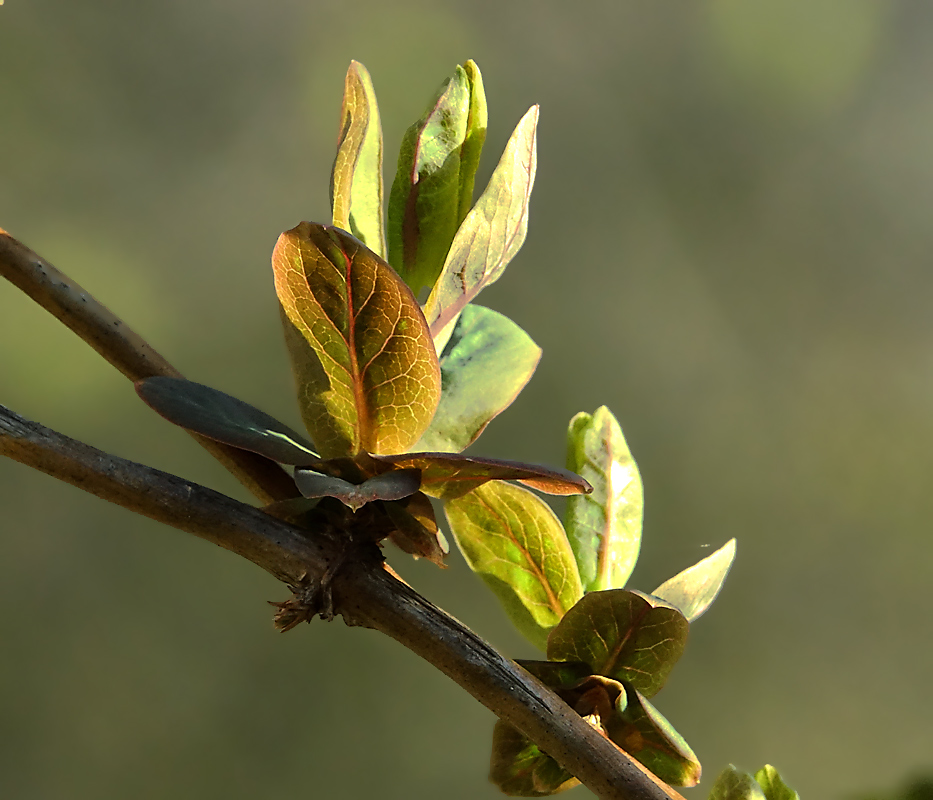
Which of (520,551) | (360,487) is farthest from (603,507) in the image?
(360,487)

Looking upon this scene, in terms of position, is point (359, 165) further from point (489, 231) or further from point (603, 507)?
point (603, 507)

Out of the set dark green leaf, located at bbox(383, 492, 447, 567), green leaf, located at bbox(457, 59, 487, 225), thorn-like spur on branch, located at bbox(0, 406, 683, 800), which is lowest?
thorn-like spur on branch, located at bbox(0, 406, 683, 800)

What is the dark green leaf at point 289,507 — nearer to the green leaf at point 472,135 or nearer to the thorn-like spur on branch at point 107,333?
the thorn-like spur on branch at point 107,333

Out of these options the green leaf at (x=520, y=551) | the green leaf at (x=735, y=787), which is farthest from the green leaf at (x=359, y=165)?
the green leaf at (x=735, y=787)

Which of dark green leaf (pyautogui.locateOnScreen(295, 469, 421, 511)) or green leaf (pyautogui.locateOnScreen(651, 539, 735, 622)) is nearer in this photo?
dark green leaf (pyautogui.locateOnScreen(295, 469, 421, 511))

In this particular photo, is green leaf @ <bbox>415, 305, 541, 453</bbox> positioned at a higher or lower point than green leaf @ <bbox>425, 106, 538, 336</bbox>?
lower

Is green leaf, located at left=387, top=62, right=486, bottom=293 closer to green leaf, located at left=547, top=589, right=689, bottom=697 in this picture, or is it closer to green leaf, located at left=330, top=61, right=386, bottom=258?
green leaf, located at left=330, top=61, right=386, bottom=258

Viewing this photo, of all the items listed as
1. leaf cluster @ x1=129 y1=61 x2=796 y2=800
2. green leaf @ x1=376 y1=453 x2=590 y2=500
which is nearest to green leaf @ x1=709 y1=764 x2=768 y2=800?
leaf cluster @ x1=129 y1=61 x2=796 y2=800
